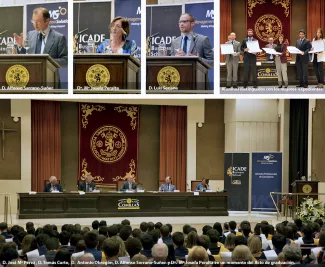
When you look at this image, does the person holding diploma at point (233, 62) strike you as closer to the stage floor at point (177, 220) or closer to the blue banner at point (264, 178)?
the stage floor at point (177, 220)

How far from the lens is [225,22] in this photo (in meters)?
13.0

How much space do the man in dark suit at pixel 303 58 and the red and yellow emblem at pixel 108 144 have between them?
7.64 metres

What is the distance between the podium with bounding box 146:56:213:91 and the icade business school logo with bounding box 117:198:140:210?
4.68 m

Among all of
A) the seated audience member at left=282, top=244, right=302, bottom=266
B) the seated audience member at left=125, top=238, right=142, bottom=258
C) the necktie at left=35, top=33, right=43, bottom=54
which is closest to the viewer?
the seated audience member at left=282, top=244, right=302, bottom=266

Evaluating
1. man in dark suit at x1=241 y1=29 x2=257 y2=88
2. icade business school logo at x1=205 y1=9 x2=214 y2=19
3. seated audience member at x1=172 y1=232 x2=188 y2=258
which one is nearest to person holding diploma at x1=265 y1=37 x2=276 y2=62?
man in dark suit at x1=241 y1=29 x2=257 y2=88

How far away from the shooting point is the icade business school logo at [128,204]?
15227mm

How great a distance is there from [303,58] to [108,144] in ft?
26.2

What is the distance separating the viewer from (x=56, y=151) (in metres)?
17.9

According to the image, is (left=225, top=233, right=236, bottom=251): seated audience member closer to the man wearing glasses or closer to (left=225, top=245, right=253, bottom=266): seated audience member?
(left=225, top=245, right=253, bottom=266): seated audience member

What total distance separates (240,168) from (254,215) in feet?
4.18

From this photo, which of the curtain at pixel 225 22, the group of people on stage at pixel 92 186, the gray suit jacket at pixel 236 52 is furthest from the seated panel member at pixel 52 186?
the gray suit jacket at pixel 236 52

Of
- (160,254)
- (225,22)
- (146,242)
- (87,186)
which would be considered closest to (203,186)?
(87,186)

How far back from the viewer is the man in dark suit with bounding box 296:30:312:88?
11375 millimetres

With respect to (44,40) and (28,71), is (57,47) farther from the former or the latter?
(28,71)
